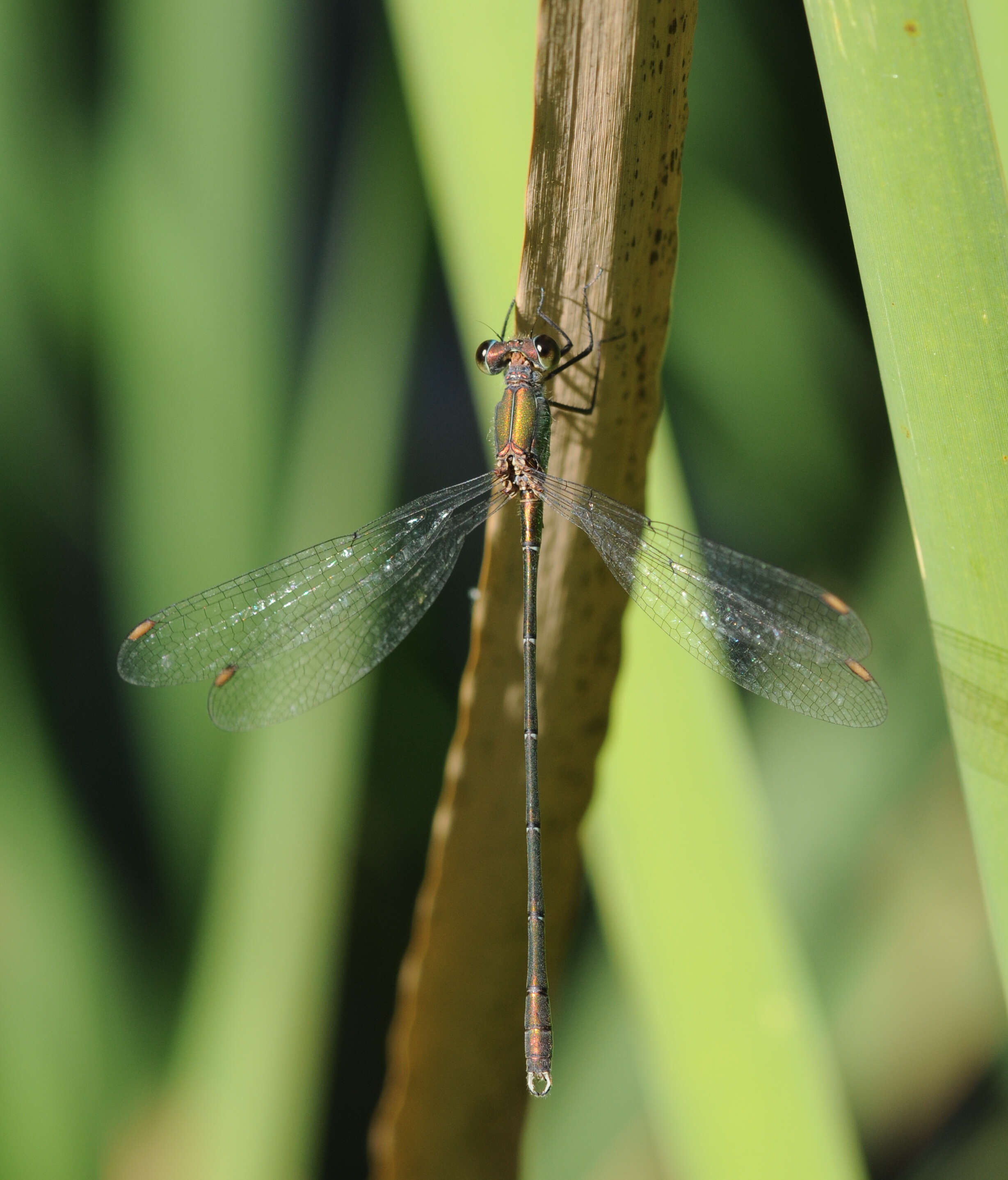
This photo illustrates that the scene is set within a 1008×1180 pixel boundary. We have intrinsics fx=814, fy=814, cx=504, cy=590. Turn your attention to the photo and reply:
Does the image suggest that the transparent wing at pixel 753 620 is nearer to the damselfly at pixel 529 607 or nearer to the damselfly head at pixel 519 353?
the damselfly at pixel 529 607

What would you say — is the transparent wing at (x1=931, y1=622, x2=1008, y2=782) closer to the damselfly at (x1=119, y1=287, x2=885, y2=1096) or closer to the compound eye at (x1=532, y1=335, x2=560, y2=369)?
the damselfly at (x1=119, y1=287, x2=885, y2=1096)

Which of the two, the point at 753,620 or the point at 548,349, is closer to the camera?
the point at 548,349

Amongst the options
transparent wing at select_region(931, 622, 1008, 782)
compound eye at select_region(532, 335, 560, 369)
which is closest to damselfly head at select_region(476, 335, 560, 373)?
compound eye at select_region(532, 335, 560, 369)

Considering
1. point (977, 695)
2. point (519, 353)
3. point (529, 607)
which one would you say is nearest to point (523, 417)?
point (519, 353)

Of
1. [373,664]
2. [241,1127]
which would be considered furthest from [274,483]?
[241,1127]

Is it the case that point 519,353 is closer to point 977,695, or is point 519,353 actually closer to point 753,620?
point 753,620

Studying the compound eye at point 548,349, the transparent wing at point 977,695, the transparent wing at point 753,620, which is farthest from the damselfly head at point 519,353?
the transparent wing at point 977,695
